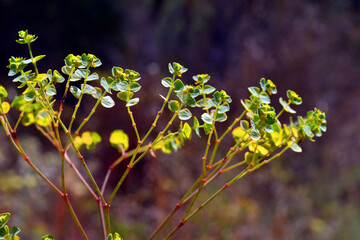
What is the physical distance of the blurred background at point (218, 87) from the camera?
2760 mm

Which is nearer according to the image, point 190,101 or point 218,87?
point 190,101

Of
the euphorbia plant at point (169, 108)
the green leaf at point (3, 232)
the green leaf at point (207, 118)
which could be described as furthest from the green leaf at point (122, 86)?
the green leaf at point (3, 232)

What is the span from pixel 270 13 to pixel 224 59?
833 mm

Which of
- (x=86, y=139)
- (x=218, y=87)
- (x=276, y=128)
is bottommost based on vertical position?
(x=218, y=87)

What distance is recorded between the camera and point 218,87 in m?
4.62

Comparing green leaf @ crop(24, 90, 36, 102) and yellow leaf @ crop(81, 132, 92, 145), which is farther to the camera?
yellow leaf @ crop(81, 132, 92, 145)

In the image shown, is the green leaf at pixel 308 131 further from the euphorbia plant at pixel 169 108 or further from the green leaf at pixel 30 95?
the green leaf at pixel 30 95

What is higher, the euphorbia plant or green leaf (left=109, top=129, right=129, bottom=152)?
the euphorbia plant

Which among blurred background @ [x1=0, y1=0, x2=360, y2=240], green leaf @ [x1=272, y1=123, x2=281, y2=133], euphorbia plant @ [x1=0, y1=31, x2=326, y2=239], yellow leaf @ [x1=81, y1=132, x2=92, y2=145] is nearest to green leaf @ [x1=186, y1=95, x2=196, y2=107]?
euphorbia plant @ [x1=0, y1=31, x2=326, y2=239]

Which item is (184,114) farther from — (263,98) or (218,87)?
(218,87)

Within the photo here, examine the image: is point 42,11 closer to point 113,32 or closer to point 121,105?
point 113,32

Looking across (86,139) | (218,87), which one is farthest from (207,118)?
(218,87)

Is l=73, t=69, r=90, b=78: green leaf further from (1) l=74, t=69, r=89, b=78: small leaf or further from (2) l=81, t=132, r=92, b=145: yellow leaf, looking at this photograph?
(2) l=81, t=132, r=92, b=145: yellow leaf

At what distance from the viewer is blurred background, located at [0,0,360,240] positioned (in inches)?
109
